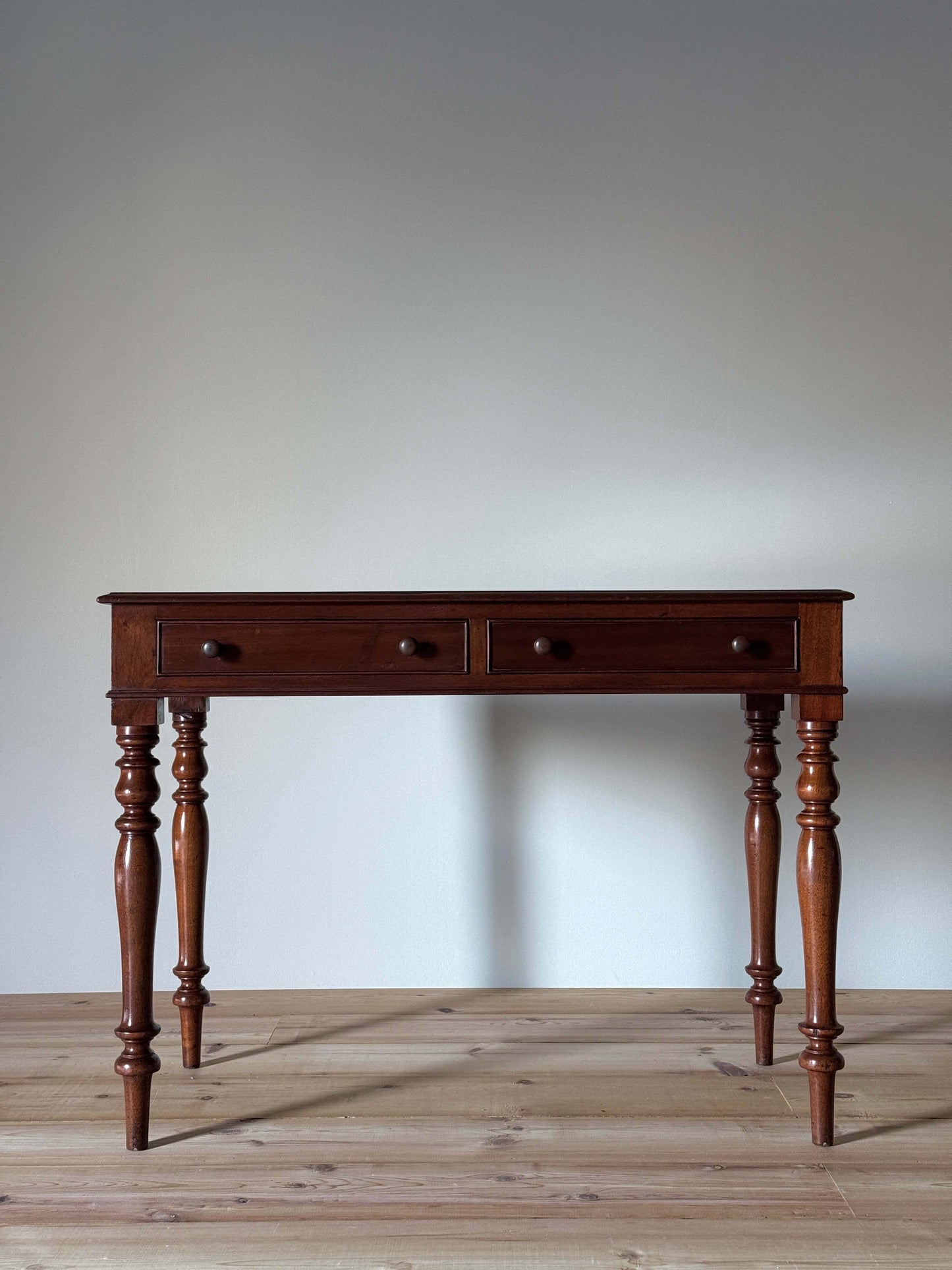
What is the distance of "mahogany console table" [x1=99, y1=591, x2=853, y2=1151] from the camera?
1648 millimetres

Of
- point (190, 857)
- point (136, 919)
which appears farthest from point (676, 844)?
point (136, 919)

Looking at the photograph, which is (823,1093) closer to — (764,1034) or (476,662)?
(764,1034)

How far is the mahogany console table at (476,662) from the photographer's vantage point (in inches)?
64.9

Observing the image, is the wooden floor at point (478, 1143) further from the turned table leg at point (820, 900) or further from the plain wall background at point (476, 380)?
the plain wall background at point (476, 380)

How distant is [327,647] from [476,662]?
0.74ft

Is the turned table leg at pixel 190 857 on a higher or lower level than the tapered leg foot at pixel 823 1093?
higher

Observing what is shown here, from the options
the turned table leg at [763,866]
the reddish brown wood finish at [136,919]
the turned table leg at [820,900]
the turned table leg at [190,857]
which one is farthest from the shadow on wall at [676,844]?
the reddish brown wood finish at [136,919]

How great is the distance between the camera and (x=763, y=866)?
2.02m

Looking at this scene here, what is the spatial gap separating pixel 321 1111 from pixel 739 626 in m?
1.01

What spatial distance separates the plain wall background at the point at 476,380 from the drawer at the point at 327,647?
810 millimetres

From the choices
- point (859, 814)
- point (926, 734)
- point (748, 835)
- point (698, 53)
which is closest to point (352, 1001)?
point (748, 835)

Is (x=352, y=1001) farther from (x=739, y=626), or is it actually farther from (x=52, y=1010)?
(x=739, y=626)

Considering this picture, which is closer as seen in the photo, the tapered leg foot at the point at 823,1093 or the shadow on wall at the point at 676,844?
the tapered leg foot at the point at 823,1093

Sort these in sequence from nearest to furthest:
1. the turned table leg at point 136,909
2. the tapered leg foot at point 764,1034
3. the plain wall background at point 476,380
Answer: the turned table leg at point 136,909, the tapered leg foot at point 764,1034, the plain wall background at point 476,380
